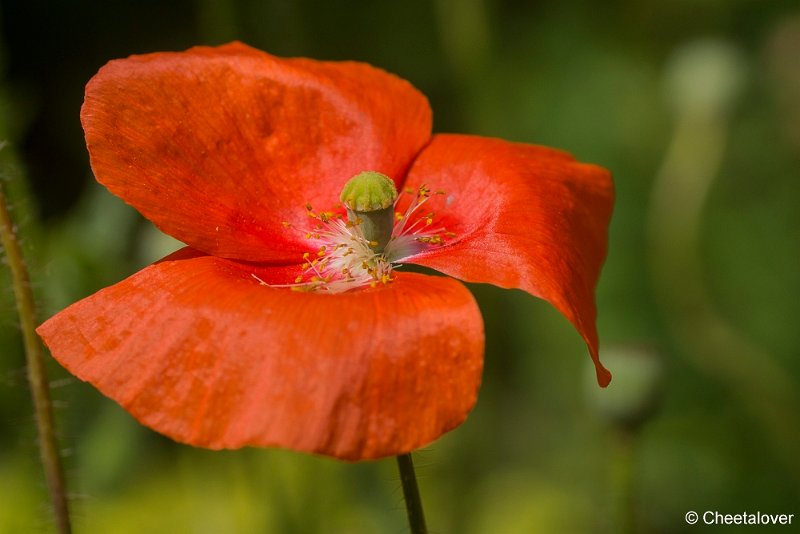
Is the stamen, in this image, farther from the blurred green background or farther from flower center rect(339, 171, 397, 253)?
the blurred green background

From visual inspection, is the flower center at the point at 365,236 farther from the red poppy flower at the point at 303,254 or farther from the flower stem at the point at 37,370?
the flower stem at the point at 37,370

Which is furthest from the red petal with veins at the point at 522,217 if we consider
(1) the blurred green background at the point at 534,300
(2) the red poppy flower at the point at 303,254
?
(1) the blurred green background at the point at 534,300

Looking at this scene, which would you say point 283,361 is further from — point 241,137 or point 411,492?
point 241,137

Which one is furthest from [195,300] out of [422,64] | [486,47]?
[422,64]

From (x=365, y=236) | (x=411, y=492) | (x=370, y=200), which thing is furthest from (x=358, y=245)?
(x=411, y=492)

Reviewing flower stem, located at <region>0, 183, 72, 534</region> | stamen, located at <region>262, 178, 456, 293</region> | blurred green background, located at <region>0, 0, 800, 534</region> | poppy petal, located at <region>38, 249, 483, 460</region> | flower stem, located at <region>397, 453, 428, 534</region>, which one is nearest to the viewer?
poppy petal, located at <region>38, 249, 483, 460</region>

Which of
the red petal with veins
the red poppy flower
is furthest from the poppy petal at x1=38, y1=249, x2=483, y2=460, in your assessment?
the red petal with veins
